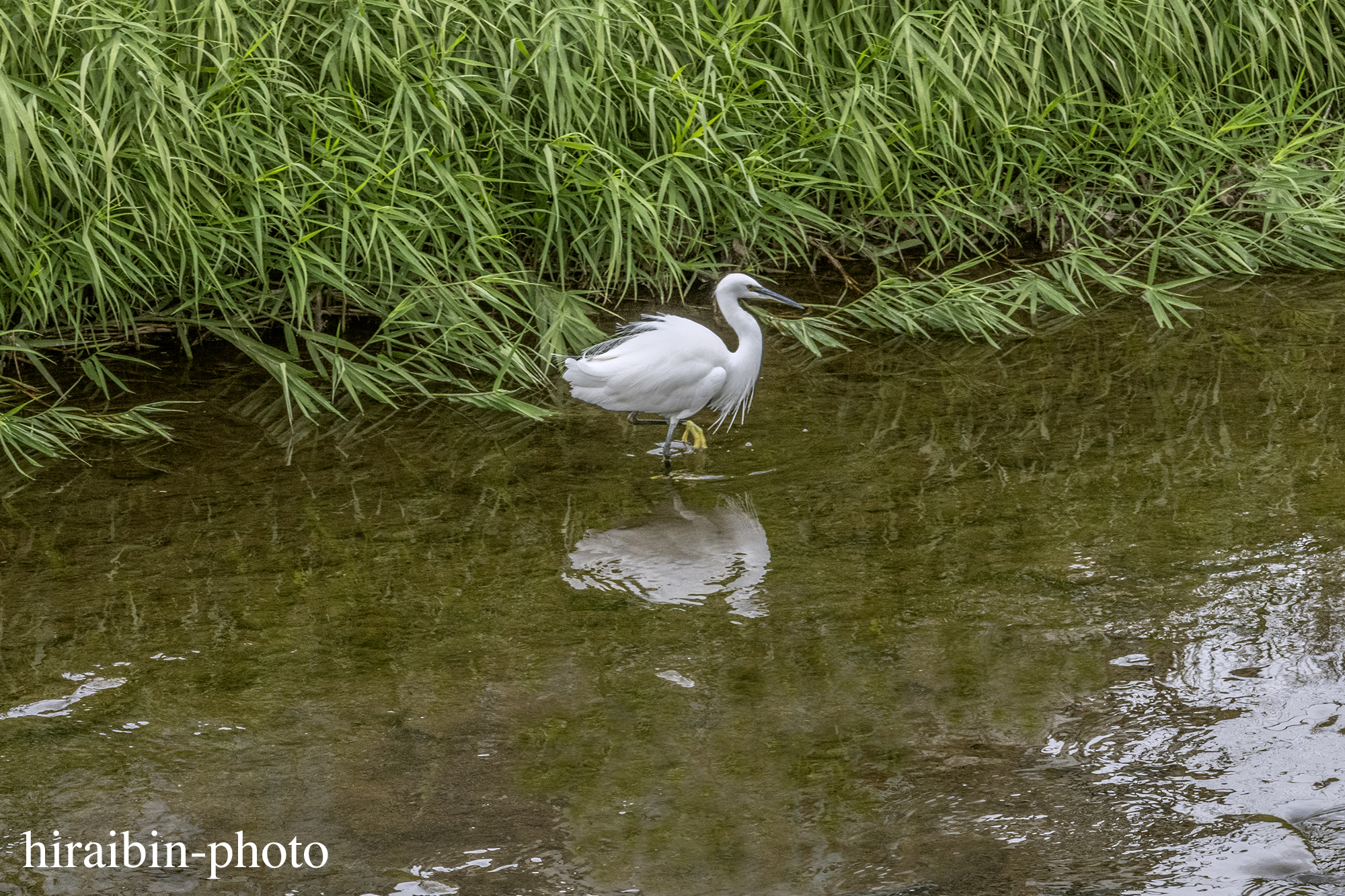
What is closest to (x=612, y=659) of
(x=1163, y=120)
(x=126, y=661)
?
(x=126, y=661)

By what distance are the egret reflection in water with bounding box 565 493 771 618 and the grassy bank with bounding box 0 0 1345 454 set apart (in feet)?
2.80

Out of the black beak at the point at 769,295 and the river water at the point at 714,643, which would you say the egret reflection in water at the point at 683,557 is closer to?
the river water at the point at 714,643

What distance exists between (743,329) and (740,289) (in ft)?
0.45

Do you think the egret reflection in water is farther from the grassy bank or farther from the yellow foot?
the grassy bank

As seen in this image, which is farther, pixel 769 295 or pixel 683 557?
pixel 769 295

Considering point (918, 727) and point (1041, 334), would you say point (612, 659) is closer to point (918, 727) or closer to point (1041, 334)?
point (918, 727)

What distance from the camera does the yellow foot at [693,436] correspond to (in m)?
3.88

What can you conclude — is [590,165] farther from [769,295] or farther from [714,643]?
[714,643]

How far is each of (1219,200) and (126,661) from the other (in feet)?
14.7

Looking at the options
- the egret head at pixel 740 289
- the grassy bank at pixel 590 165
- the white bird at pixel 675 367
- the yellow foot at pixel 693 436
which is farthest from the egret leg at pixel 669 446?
the grassy bank at pixel 590 165

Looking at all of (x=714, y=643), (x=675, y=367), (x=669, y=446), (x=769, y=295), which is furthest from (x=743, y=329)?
(x=714, y=643)

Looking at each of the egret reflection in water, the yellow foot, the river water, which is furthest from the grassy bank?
the egret reflection in water

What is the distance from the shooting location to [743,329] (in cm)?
383

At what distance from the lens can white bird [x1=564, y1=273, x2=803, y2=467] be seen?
3656 mm
